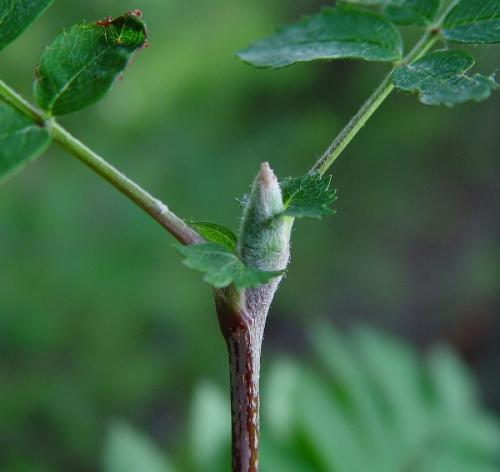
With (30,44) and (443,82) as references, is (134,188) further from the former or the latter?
(30,44)

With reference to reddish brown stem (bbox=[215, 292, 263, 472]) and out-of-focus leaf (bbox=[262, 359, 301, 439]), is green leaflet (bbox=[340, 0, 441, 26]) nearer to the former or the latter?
reddish brown stem (bbox=[215, 292, 263, 472])

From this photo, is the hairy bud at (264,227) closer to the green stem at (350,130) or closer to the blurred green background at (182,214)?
the green stem at (350,130)

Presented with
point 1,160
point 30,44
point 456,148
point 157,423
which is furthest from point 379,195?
point 1,160

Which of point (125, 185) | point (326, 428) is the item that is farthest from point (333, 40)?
point (326, 428)

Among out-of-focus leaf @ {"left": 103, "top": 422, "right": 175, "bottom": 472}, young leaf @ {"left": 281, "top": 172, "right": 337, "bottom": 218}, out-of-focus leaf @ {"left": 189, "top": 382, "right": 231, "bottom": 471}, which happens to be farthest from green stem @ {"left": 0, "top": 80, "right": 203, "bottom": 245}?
out-of-focus leaf @ {"left": 103, "top": 422, "right": 175, "bottom": 472}

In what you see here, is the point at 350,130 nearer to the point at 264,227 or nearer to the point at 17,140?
the point at 264,227

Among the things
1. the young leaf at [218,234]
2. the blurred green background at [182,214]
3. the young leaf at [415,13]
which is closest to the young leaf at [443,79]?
the young leaf at [415,13]
